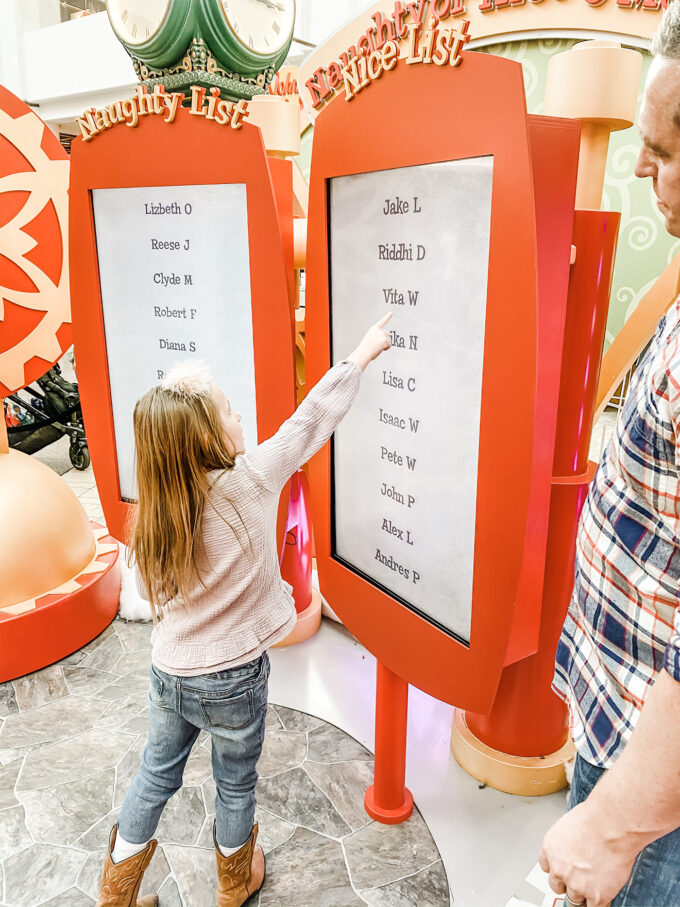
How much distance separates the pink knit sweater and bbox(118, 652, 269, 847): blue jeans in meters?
0.05

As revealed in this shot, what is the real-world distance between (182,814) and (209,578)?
0.94 metres

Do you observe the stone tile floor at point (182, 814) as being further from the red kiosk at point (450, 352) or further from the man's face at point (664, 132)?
the man's face at point (664, 132)

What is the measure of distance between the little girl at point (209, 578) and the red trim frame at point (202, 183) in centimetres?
38

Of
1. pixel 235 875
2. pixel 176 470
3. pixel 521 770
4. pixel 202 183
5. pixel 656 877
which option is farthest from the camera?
pixel 521 770

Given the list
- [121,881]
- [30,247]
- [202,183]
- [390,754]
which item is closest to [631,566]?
[390,754]

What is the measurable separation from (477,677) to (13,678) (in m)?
1.88

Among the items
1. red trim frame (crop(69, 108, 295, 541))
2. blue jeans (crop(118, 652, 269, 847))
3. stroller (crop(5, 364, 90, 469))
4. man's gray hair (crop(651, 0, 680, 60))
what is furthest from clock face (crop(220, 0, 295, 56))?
stroller (crop(5, 364, 90, 469))

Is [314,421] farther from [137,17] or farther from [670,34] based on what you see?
[137,17]

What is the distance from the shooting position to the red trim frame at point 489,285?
114 cm

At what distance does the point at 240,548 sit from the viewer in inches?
54.9

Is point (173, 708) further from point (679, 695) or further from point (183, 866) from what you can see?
point (679, 695)

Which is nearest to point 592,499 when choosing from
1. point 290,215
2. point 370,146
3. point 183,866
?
point 370,146

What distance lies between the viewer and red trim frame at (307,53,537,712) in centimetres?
114

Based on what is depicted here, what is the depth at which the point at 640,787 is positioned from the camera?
27.0 inches
